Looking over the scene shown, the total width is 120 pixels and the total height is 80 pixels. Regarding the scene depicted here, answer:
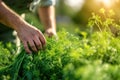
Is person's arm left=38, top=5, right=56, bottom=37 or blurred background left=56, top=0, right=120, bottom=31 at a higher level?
blurred background left=56, top=0, right=120, bottom=31

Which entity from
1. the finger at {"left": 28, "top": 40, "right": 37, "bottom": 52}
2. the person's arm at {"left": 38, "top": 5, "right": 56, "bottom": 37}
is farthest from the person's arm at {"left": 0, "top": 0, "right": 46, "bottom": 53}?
the person's arm at {"left": 38, "top": 5, "right": 56, "bottom": 37}

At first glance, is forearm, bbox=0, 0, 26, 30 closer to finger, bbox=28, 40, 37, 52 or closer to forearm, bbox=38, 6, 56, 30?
finger, bbox=28, 40, 37, 52

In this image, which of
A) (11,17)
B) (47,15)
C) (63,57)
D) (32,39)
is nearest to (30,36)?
(32,39)

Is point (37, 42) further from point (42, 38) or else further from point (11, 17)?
point (11, 17)

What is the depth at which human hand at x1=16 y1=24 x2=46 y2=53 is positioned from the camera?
4309 millimetres

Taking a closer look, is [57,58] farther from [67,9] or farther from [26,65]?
[67,9]

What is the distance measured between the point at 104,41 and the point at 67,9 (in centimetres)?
2961

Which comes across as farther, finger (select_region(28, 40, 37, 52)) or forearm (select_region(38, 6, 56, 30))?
forearm (select_region(38, 6, 56, 30))

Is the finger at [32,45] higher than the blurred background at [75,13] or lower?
lower

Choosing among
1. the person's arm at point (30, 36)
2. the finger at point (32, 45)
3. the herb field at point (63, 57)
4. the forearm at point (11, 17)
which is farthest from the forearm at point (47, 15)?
the finger at point (32, 45)

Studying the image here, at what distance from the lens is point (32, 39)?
4.32m

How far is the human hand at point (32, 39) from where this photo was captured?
4.31 m

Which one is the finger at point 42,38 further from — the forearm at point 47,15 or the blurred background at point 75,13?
the blurred background at point 75,13

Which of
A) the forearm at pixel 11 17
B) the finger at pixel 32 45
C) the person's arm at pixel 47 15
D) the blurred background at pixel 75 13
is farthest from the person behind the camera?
the blurred background at pixel 75 13
